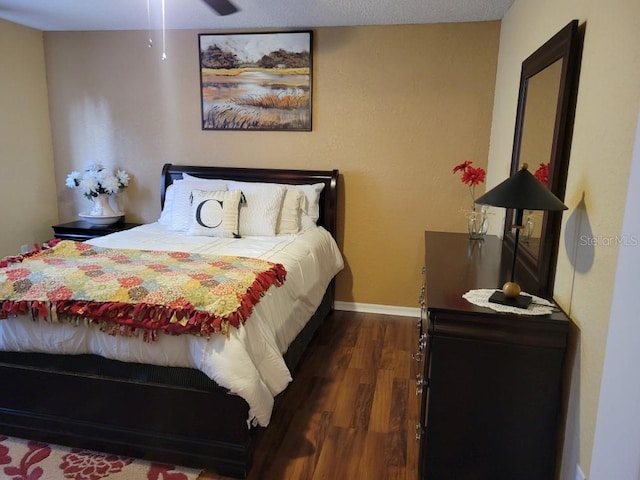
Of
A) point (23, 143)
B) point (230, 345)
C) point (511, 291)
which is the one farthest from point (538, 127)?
point (23, 143)

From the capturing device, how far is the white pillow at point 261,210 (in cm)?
326

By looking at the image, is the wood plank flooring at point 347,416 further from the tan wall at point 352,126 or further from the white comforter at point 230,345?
the tan wall at point 352,126

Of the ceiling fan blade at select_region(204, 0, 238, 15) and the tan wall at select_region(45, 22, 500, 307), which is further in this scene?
the tan wall at select_region(45, 22, 500, 307)

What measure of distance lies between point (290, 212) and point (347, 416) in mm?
1587

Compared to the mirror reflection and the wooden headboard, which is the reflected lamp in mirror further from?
the wooden headboard

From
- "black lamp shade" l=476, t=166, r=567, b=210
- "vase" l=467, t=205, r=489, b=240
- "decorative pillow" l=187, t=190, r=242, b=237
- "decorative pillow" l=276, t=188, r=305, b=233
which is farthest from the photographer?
"decorative pillow" l=276, t=188, r=305, b=233

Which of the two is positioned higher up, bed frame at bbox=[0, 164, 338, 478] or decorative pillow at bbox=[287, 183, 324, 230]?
decorative pillow at bbox=[287, 183, 324, 230]

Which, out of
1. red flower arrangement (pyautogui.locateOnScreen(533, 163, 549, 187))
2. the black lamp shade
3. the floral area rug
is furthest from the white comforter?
red flower arrangement (pyautogui.locateOnScreen(533, 163, 549, 187))

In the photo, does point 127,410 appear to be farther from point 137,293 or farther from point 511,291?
point 511,291

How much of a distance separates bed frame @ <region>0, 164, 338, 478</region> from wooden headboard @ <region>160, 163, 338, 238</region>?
2029 millimetres

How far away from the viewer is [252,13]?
3.25 metres

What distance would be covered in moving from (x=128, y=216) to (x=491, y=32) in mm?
3465

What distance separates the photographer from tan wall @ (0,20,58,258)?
3.73m

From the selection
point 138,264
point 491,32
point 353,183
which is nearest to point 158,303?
point 138,264
